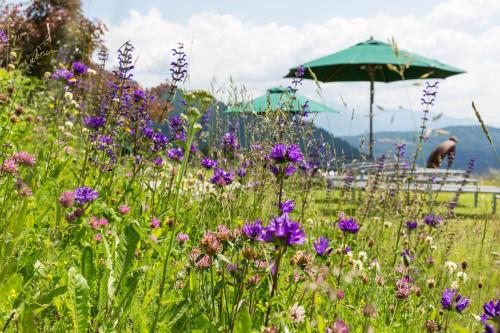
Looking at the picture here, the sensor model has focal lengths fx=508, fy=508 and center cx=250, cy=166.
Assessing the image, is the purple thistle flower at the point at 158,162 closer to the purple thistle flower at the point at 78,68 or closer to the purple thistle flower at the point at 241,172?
the purple thistle flower at the point at 241,172

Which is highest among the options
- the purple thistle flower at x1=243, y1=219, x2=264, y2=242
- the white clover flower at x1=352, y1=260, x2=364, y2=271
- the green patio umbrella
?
the green patio umbrella

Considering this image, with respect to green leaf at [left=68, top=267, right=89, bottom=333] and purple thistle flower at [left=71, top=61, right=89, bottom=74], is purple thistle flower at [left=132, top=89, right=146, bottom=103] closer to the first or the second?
purple thistle flower at [left=71, top=61, right=89, bottom=74]

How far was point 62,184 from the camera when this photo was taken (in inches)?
111

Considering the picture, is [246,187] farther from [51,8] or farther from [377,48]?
[51,8]

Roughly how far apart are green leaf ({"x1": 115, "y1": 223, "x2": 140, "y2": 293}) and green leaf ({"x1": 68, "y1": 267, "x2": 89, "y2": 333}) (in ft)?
0.69

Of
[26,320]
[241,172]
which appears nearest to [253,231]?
[26,320]

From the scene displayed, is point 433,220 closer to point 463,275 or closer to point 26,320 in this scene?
point 463,275

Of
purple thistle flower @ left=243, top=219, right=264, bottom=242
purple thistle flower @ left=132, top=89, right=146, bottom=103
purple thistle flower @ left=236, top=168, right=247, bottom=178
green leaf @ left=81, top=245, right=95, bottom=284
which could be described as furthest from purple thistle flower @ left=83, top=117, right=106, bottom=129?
purple thistle flower @ left=243, top=219, right=264, bottom=242

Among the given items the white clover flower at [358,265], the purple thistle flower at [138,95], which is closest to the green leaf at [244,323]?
the white clover flower at [358,265]

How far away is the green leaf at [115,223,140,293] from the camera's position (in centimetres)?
162

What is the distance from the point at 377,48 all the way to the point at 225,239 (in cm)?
1025

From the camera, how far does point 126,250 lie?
163 cm

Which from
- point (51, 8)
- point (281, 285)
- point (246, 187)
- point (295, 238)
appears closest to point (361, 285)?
point (281, 285)

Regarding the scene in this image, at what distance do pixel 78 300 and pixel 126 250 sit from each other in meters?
0.27
